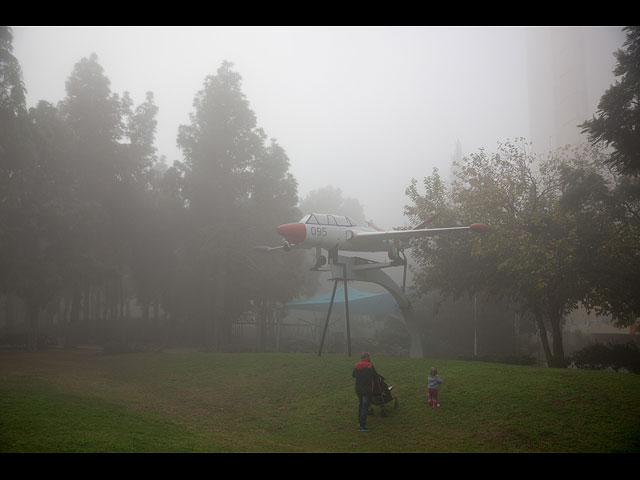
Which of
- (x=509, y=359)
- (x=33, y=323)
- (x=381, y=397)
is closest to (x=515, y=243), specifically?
(x=509, y=359)

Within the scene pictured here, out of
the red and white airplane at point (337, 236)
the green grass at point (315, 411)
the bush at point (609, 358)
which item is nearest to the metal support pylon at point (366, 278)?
the red and white airplane at point (337, 236)

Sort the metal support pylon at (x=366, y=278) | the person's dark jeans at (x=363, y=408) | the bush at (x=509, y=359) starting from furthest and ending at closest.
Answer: the metal support pylon at (x=366, y=278) → the bush at (x=509, y=359) → the person's dark jeans at (x=363, y=408)

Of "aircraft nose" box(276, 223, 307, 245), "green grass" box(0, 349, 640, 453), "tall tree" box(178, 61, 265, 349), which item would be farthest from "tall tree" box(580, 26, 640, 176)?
"tall tree" box(178, 61, 265, 349)

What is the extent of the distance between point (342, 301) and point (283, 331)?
14405mm

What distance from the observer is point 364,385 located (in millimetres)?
11500

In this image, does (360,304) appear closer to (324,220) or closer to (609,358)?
(324,220)

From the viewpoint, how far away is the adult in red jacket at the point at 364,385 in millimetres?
11508

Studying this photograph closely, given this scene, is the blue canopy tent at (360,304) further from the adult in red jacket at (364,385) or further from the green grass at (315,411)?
the adult in red jacket at (364,385)

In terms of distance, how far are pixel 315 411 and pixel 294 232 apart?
23.2ft

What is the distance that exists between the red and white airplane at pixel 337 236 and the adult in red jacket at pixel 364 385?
756 cm

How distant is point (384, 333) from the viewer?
110ft
